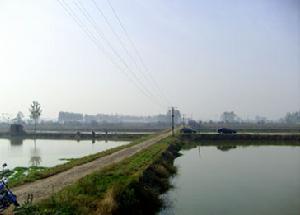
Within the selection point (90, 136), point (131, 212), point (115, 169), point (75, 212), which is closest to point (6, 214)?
point (75, 212)

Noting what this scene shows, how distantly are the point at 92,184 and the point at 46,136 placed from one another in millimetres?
69545

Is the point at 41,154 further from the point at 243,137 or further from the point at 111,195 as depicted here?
the point at 111,195

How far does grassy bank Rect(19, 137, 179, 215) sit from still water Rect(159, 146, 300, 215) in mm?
1015

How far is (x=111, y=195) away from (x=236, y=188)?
10.4 meters

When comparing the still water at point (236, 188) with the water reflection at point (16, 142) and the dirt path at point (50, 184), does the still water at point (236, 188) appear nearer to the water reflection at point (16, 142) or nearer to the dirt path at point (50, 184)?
the dirt path at point (50, 184)

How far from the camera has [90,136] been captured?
267 feet

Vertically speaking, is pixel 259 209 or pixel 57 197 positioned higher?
pixel 57 197

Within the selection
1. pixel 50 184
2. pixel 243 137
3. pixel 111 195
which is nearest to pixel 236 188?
pixel 50 184

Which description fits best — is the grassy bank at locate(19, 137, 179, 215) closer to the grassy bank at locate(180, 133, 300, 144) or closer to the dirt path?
the dirt path

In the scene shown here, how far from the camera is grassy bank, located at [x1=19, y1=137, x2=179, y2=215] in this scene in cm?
1315

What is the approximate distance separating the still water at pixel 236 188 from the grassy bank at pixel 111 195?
1.01 m

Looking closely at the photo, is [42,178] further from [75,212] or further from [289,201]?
[289,201]

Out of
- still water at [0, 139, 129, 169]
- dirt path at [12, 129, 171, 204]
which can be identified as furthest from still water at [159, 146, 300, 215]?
still water at [0, 139, 129, 169]

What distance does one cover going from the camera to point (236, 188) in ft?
76.7
